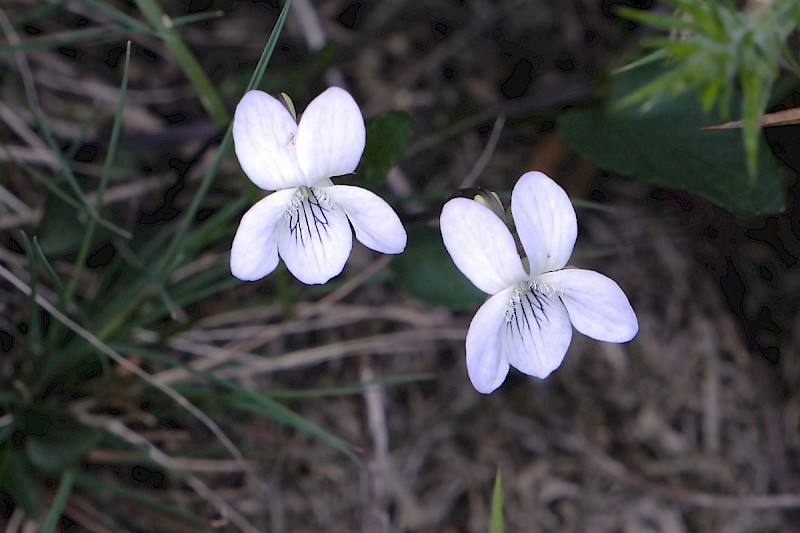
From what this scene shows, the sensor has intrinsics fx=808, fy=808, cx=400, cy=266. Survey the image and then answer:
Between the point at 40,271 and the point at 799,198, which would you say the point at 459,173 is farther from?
the point at 40,271

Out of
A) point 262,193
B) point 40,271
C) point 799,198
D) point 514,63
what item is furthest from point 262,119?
point 799,198

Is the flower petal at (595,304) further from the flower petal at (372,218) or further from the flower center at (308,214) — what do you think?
the flower center at (308,214)

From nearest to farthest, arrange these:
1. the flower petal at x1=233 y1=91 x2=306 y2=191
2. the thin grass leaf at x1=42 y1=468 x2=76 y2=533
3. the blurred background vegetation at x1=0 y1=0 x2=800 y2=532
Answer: the flower petal at x1=233 y1=91 x2=306 y2=191, the thin grass leaf at x1=42 y1=468 x2=76 y2=533, the blurred background vegetation at x1=0 y1=0 x2=800 y2=532

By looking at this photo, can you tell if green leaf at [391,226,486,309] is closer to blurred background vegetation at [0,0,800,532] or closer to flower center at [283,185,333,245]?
blurred background vegetation at [0,0,800,532]

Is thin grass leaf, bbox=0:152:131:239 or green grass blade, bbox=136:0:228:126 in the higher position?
green grass blade, bbox=136:0:228:126

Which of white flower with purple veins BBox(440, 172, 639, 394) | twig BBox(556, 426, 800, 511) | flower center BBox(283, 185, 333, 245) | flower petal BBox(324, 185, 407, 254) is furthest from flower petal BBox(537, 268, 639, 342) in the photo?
twig BBox(556, 426, 800, 511)

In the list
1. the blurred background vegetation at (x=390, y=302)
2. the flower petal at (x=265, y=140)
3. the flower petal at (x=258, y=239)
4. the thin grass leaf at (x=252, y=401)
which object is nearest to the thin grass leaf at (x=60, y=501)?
the blurred background vegetation at (x=390, y=302)
